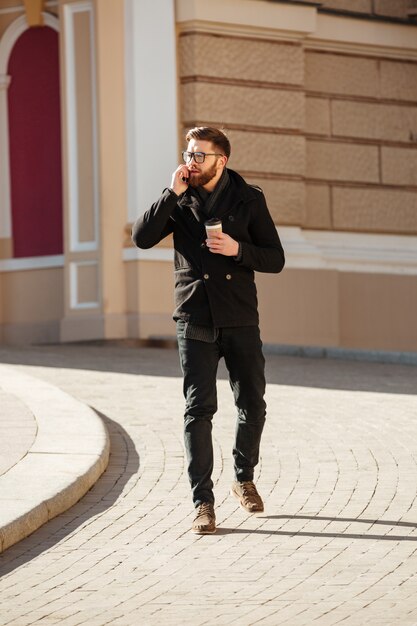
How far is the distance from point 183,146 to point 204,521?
37.4ft

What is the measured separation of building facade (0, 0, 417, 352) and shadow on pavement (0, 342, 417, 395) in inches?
47.6

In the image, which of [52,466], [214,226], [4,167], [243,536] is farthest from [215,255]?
[4,167]

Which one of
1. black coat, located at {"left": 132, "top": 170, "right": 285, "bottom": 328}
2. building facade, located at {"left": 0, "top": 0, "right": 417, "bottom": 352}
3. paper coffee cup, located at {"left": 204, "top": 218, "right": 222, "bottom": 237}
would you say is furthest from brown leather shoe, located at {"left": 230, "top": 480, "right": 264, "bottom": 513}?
building facade, located at {"left": 0, "top": 0, "right": 417, "bottom": 352}

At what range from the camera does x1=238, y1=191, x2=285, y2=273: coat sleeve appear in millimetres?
7457

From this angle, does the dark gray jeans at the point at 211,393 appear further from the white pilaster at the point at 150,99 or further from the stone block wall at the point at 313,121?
the stone block wall at the point at 313,121

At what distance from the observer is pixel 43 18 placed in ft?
62.7

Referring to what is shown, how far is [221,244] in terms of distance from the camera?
23.8 feet

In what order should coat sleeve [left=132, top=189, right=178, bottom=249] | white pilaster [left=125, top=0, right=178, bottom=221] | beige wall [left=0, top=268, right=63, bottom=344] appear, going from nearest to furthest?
coat sleeve [left=132, top=189, right=178, bottom=249] < white pilaster [left=125, top=0, right=178, bottom=221] < beige wall [left=0, top=268, right=63, bottom=344]

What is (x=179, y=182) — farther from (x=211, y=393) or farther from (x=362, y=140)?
(x=362, y=140)

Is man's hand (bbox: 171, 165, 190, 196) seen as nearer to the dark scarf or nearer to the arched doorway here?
the dark scarf

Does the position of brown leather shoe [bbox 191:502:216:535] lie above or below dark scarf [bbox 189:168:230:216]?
below

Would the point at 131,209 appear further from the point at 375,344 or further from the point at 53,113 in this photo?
the point at 375,344

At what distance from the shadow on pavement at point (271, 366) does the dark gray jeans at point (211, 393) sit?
208 inches

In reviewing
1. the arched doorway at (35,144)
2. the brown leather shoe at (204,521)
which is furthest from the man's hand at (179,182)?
the arched doorway at (35,144)
